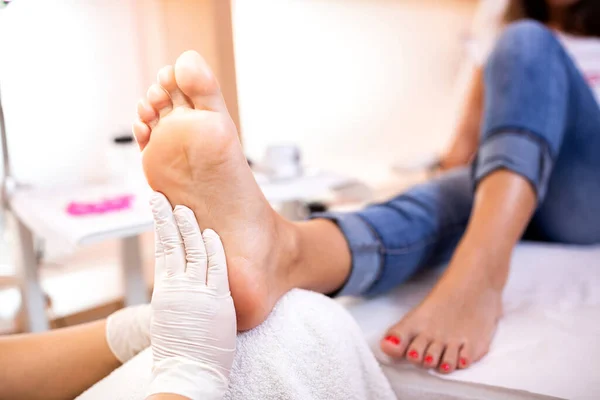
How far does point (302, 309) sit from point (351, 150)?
133 centimetres

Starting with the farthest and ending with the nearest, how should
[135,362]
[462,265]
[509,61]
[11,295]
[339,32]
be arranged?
[339,32] < [11,295] < [509,61] < [462,265] < [135,362]

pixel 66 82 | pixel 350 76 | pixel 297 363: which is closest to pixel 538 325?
pixel 297 363

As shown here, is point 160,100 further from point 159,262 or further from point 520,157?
point 520,157

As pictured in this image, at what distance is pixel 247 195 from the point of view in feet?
1.69

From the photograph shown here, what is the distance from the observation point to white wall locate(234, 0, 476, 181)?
1466mm

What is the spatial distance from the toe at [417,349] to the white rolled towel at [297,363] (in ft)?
0.13

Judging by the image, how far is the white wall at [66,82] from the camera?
2.12 feet

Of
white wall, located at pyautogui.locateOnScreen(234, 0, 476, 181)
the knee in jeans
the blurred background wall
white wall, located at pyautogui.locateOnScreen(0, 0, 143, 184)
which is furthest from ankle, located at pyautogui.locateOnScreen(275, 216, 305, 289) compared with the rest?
white wall, located at pyautogui.locateOnScreen(234, 0, 476, 181)

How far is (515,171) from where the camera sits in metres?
0.69

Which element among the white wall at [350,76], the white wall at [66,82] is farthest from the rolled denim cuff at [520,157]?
the white wall at [350,76]

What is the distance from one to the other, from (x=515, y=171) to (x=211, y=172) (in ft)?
1.35

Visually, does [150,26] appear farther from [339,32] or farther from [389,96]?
[389,96]

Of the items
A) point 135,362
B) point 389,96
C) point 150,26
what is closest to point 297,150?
point 150,26

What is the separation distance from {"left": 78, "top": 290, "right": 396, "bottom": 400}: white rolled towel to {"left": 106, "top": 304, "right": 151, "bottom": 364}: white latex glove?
3cm
